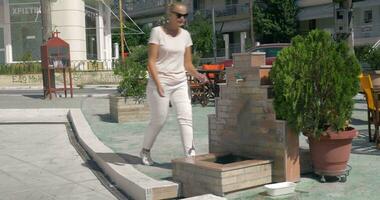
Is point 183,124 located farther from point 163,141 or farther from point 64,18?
point 64,18

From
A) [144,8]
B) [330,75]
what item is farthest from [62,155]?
[144,8]

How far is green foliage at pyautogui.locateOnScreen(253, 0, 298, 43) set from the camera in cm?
5200

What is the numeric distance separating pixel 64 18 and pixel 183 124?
2246cm

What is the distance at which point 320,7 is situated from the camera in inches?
2029

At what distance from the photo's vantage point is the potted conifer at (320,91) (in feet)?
16.7

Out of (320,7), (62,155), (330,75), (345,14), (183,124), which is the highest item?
(320,7)

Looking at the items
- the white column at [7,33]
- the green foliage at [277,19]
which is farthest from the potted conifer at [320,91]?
the green foliage at [277,19]

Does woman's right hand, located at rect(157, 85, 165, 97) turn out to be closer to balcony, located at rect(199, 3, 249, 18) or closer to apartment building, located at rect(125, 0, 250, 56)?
apartment building, located at rect(125, 0, 250, 56)

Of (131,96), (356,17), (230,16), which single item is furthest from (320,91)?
(230,16)

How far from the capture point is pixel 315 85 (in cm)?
516

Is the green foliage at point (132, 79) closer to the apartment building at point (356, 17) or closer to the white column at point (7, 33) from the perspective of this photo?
the white column at point (7, 33)

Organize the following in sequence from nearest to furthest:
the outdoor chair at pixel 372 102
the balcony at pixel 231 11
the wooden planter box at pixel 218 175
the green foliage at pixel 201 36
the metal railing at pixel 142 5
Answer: the wooden planter box at pixel 218 175 < the outdoor chair at pixel 372 102 < the green foliage at pixel 201 36 < the balcony at pixel 231 11 < the metal railing at pixel 142 5

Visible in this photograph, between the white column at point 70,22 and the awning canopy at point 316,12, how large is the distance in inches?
1114

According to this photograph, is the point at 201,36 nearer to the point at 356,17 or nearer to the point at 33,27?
the point at 356,17
